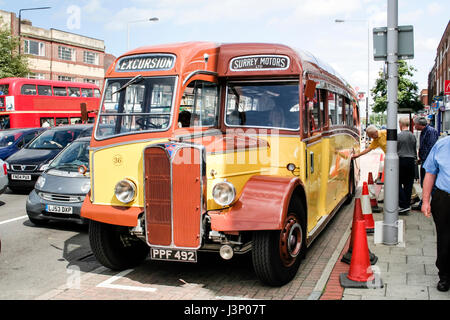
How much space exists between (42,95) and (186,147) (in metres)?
22.5

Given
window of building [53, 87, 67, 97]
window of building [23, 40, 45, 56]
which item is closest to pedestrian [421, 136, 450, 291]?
window of building [53, 87, 67, 97]

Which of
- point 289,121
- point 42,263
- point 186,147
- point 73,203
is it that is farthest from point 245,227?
point 73,203

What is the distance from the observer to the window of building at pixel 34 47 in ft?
152

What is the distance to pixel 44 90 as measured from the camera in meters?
25.4

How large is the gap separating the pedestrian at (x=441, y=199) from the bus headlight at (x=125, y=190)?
318 cm

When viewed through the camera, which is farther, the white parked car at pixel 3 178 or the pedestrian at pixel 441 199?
the white parked car at pixel 3 178

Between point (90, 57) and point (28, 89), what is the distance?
31.5m

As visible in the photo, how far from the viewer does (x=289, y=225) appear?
5.41 meters

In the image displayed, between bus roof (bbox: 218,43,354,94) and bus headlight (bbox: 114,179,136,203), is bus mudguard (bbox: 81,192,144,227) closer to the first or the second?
bus headlight (bbox: 114,179,136,203)

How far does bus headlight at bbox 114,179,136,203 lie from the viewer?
527cm

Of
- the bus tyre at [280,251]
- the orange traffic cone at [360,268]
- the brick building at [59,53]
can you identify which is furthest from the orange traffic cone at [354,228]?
the brick building at [59,53]

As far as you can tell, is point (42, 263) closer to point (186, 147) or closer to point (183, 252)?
point (183, 252)

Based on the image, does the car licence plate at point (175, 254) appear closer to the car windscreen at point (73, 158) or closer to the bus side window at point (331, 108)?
the bus side window at point (331, 108)

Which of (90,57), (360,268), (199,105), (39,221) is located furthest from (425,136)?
(90,57)
